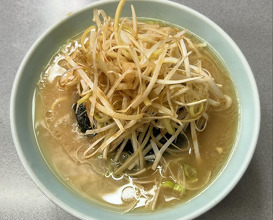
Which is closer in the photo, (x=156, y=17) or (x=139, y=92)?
(x=139, y=92)

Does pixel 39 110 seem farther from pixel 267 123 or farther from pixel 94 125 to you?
pixel 267 123

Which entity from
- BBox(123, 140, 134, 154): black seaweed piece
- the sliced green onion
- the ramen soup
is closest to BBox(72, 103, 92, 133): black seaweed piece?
the ramen soup

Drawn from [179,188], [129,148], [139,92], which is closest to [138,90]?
[139,92]

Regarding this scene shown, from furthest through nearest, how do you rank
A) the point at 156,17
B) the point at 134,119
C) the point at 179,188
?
the point at 156,17 < the point at 179,188 < the point at 134,119

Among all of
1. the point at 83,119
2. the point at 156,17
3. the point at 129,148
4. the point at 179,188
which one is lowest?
the point at 179,188

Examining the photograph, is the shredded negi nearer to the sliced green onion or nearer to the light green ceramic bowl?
the sliced green onion

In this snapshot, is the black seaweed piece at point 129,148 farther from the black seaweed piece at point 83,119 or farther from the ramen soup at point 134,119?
the black seaweed piece at point 83,119

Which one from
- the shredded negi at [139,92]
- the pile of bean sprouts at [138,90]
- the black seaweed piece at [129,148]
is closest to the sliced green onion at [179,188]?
the shredded negi at [139,92]

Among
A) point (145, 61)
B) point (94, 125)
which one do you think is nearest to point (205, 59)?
point (145, 61)

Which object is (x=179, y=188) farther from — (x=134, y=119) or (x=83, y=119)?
(x=83, y=119)
